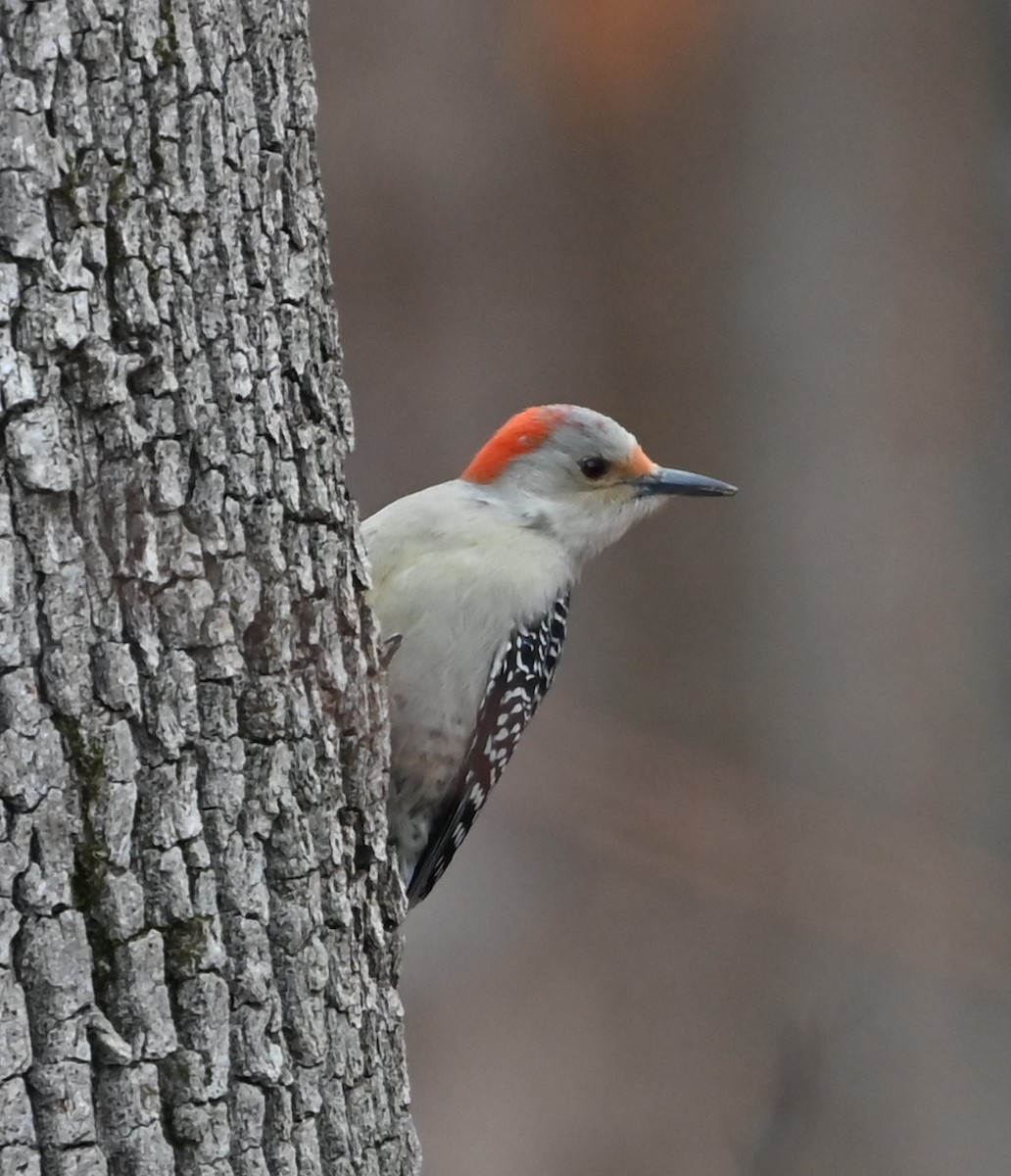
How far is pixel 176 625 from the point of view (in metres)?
2.02

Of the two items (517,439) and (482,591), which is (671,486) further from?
(482,591)

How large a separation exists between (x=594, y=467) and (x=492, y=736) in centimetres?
79

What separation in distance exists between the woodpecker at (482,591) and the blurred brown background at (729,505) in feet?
6.74

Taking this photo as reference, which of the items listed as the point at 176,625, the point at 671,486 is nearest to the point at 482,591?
the point at 671,486

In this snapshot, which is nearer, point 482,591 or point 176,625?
point 176,625

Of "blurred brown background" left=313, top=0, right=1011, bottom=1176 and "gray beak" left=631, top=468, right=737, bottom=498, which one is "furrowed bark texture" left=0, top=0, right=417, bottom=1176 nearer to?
"gray beak" left=631, top=468, right=737, bottom=498

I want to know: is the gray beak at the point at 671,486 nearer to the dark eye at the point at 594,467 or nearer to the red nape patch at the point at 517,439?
the dark eye at the point at 594,467

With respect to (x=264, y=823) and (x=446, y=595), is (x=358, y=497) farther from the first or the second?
(x=264, y=823)

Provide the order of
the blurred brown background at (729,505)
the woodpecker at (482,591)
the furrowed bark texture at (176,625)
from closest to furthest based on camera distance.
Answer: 1. the furrowed bark texture at (176,625)
2. the woodpecker at (482,591)
3. the blurred brown background at (729,505)

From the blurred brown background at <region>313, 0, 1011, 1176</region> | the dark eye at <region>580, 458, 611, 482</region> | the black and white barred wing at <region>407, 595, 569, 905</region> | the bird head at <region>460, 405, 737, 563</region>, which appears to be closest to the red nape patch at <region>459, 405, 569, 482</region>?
the bird head at <region>460, 405, 737, 563</region>

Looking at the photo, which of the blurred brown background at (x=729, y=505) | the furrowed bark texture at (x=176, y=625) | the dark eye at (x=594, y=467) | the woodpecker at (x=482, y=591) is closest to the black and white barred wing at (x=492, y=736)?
the woodpecker at (x=482, y=591)

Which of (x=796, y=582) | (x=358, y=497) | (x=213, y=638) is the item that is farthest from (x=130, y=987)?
(x=796, y=582)

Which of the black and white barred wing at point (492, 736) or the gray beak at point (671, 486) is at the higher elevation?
the gray beak at point (671, 486)

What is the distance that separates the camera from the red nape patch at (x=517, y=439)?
3943 mm
